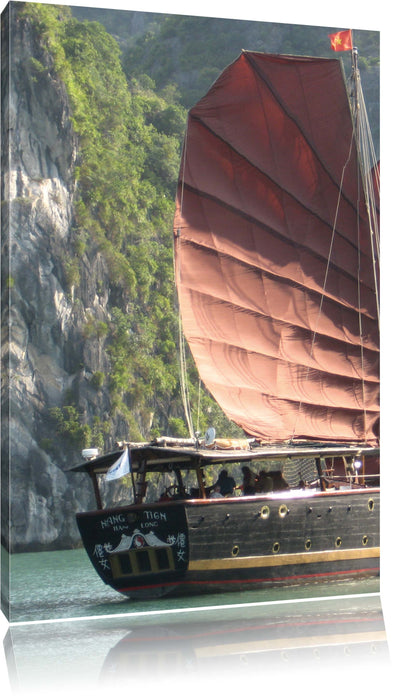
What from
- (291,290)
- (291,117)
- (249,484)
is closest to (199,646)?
(249,484)

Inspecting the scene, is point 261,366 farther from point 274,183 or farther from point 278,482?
point 274,183

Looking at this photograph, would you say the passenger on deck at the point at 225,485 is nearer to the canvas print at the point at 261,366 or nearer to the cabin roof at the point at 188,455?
the canvas print at the point at 261,366

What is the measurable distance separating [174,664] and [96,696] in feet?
3.08

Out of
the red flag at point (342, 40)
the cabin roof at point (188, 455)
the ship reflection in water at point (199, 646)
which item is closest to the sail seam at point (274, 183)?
the red flag at point (342, 40)

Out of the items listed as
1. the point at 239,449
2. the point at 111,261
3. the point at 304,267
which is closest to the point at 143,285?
the point at 111,261

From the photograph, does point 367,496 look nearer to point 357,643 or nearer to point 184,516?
point 184,516

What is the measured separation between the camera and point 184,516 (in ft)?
30.9

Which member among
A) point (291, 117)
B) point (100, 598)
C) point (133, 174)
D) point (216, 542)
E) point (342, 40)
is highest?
point (133, 174)

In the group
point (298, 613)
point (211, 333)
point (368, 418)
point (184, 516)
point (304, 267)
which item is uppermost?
point (304, 267)

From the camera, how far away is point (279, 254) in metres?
11.7

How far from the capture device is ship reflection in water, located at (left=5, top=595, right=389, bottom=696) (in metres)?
6.64

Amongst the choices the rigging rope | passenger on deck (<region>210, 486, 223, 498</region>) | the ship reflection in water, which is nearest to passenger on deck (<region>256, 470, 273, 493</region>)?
passenger on deck (<region>210, 486, 223, 498</region>)

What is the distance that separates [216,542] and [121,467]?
45.1 inches

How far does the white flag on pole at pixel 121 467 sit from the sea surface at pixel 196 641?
1.16 metres
